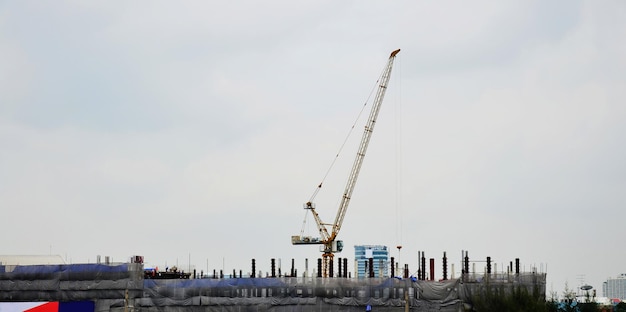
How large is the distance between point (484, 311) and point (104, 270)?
140ft

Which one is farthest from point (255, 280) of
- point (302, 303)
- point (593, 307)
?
point (593, 307)

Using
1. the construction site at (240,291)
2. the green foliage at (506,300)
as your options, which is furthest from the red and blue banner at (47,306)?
the green foliage at (506,300)

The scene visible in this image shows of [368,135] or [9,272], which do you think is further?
[368,135]

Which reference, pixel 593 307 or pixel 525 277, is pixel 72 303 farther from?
pixel 593 307

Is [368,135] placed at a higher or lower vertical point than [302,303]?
higher

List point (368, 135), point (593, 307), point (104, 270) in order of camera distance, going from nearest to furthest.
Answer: point (104, 270), point (593, 307), point (368, 135)

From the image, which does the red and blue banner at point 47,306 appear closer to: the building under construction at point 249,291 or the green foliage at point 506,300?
the building under construction at point 249,291

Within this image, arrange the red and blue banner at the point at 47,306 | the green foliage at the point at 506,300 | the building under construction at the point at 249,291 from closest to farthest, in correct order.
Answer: the green foliage at the point at 506,300 → the building under construction at the point at 249,291 → the red and blue banner at the point at 47,306

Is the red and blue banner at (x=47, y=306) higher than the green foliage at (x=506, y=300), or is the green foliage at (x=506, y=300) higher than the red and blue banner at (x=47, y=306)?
the green foliage at (x=506, y=300)

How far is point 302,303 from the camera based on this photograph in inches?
3792

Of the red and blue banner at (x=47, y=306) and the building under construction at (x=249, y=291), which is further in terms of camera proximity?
the red and blue banner at (x=47, y=306)

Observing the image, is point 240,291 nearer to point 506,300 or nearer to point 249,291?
point 249,291


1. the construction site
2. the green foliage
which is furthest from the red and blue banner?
the green foliage

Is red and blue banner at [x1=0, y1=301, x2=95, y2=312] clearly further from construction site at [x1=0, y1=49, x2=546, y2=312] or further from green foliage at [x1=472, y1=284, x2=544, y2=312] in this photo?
green foliage at [x1=472, y1=284, x2=544, y2=312]
